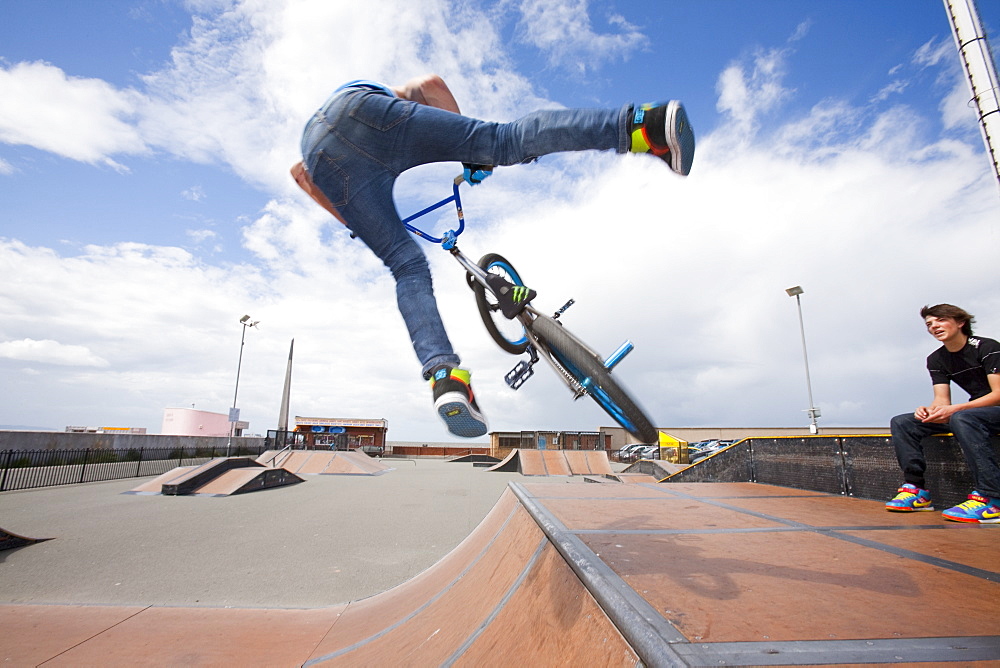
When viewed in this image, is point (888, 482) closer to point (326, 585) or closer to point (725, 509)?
point (725, 509)

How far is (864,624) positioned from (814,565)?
86 cm

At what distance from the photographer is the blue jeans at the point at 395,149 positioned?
204cm

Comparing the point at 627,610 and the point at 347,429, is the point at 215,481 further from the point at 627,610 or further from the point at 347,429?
the point at 347,429

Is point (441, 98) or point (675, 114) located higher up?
point (441, 98)

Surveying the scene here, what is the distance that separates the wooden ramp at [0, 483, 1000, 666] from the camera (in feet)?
5.14

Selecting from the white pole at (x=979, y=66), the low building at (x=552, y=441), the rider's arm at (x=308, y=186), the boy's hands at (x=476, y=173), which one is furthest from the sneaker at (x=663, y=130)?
the low building at (x=552, y=441)

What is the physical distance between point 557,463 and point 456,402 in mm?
20212

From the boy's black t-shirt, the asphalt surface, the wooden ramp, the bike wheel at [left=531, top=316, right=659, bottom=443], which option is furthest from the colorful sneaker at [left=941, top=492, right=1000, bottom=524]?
the asphalt surface

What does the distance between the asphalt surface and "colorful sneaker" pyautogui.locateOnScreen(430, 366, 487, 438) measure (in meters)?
3.94

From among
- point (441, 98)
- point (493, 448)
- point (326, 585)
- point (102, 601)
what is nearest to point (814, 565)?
point (441, 98)

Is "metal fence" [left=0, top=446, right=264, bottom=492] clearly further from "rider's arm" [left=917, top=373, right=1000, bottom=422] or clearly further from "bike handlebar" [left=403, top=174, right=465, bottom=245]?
"rider's arm" [left=917, top=373, right=1000, bottom=422]

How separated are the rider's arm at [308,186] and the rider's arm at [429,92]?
602 millimetres

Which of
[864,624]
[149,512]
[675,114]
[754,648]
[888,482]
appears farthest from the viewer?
[149,512]

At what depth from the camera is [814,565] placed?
7.95 ft
